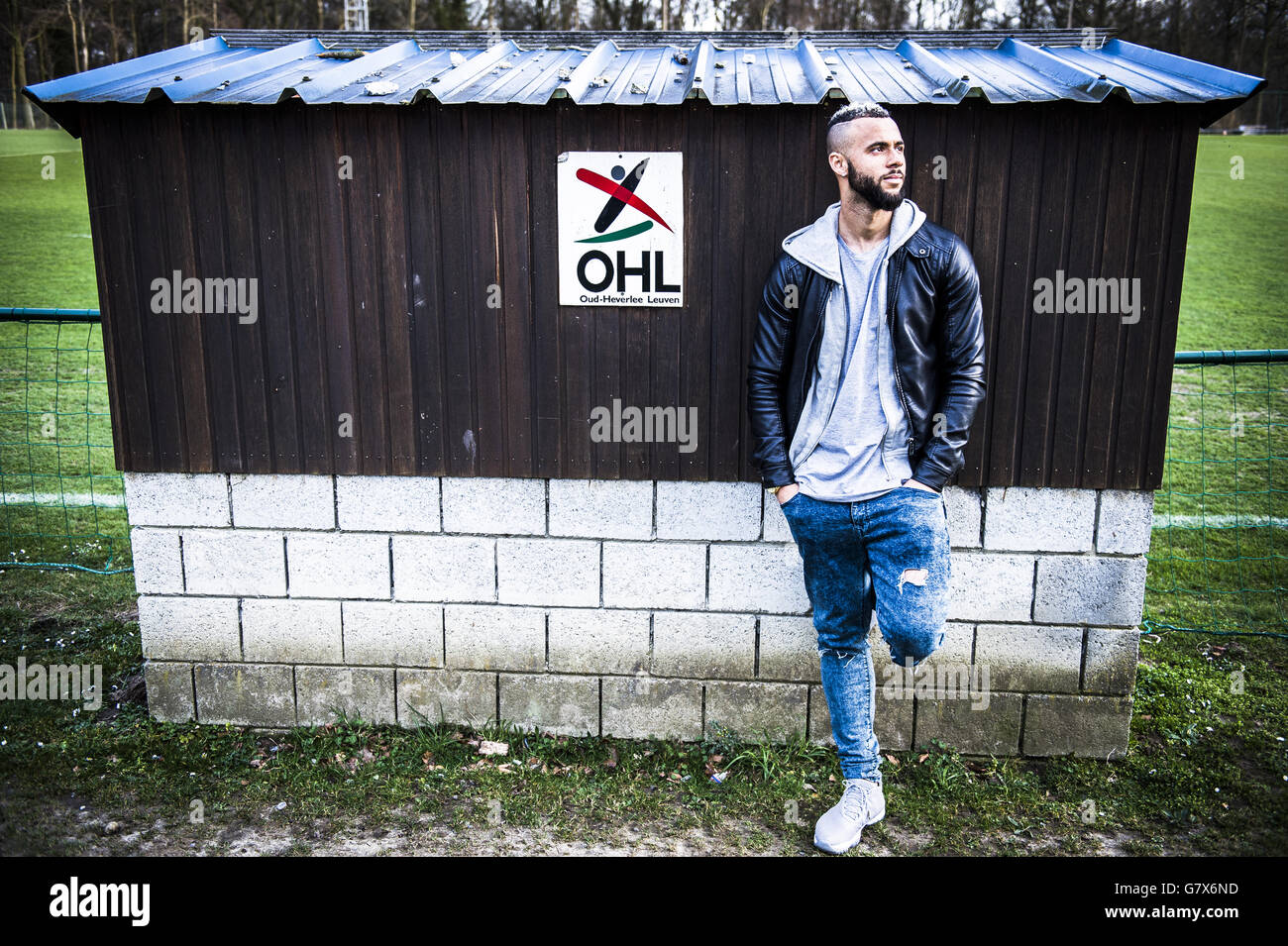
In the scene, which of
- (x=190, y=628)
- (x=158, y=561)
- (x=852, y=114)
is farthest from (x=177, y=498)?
(x=852, y=114)

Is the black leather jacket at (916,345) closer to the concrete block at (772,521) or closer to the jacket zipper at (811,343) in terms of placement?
the jacket zipper at (811,343)

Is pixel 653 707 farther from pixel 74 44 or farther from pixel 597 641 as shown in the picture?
pixel 74 44

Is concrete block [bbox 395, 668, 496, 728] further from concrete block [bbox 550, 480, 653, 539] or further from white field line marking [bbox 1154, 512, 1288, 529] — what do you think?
white field line marking [bbox 1154, 512, 1288, 529]

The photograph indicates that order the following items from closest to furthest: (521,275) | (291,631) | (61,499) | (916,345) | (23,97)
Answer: (916,345) < (521,275) < (291,631) < (61,499) < (23,97)

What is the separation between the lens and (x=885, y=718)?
179 inches

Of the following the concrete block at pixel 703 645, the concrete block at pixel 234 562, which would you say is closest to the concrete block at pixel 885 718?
the concrete block at pixel 703 645

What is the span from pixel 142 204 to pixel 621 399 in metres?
2.30

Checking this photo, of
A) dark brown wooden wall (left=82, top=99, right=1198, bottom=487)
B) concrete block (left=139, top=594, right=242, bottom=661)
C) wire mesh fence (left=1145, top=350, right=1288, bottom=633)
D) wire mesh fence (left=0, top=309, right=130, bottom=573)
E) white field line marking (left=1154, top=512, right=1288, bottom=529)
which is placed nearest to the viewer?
dark brown wooden wall (left=82, top=99, right=1198, bottom=487)

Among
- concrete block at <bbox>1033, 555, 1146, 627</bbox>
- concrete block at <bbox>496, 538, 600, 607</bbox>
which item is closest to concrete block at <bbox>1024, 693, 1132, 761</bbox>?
concrete block at <bbox>1033, 555, 1146, 627</bbox>

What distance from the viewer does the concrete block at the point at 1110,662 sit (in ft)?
14.4

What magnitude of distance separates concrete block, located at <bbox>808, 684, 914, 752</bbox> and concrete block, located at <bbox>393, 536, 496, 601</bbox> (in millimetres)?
1608

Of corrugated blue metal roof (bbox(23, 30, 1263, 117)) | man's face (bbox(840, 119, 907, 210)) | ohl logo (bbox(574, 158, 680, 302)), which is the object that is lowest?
ohl logo (bbox(574, 158, 680, 302))

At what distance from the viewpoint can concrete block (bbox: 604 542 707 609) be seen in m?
4.48

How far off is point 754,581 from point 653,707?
0.78 metres
